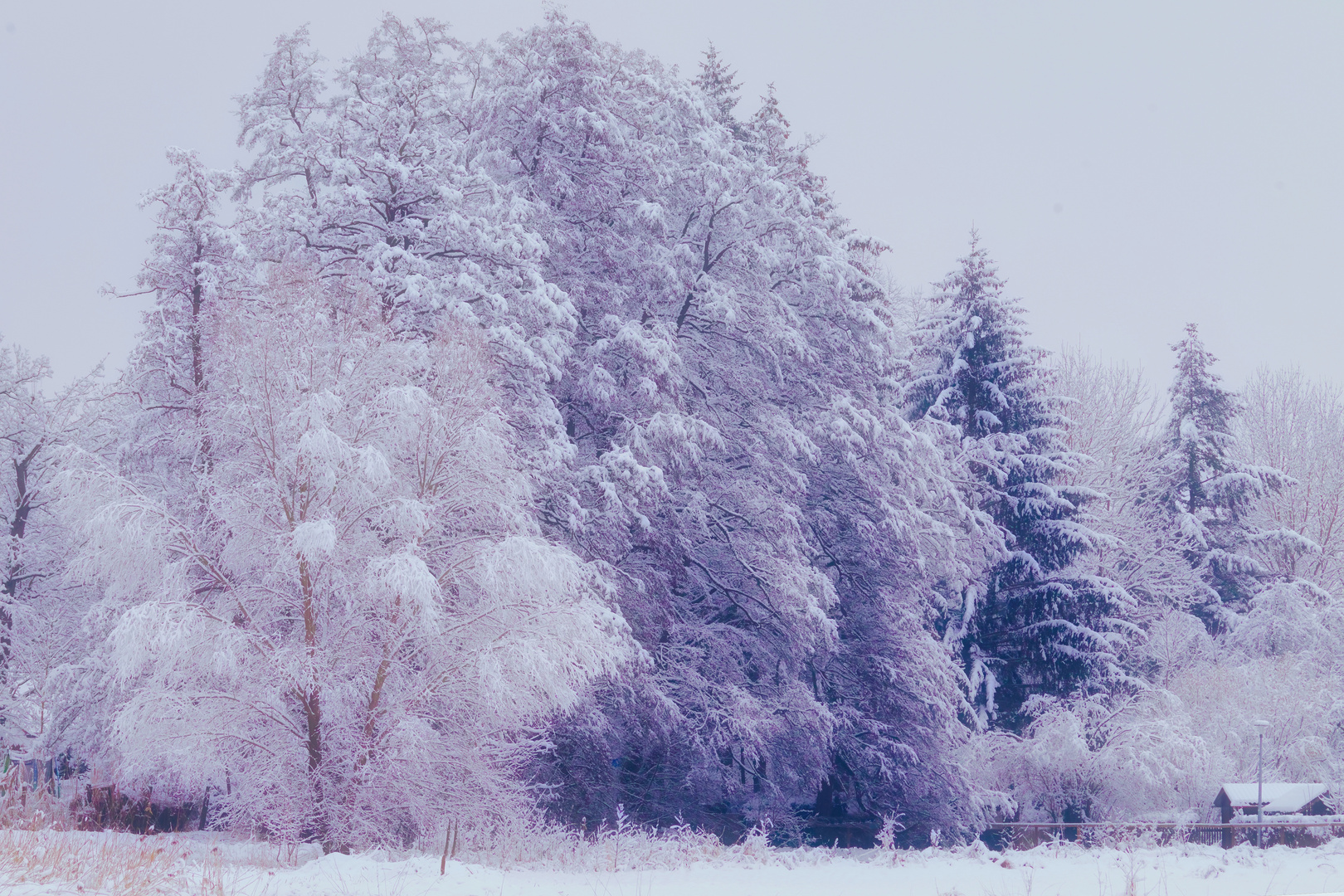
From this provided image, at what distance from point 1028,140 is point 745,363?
792cm

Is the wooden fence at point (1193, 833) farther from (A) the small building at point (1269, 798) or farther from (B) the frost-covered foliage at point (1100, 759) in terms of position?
(B) the frost-covered foliage at point (1100, 759)

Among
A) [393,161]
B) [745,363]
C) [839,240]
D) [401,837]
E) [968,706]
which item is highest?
[839,240]

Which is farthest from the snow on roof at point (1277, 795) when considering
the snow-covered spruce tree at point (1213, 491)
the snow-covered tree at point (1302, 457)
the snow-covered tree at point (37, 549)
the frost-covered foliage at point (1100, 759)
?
the snow-covered tree at point (37, 549)

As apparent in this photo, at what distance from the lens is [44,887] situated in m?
→ 7.81

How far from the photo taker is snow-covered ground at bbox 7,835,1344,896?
29.0 feet

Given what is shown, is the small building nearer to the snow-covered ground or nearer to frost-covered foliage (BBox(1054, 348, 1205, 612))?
the snow-covered ground

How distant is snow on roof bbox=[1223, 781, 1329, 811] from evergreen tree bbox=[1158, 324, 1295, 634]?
337 inches

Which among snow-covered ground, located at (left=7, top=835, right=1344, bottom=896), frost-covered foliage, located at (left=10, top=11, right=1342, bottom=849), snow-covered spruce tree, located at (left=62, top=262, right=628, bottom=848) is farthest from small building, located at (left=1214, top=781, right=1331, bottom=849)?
snow-covered spruce tree, located at (left=62, top=262, right=628, bottom=848)

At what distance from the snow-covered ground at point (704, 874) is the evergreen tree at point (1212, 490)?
44.1ft

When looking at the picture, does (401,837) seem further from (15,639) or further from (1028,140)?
(1028,140)

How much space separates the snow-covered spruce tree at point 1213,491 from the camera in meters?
26.5

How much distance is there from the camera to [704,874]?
11859mm

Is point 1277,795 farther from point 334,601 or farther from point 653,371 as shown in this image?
point 334,601

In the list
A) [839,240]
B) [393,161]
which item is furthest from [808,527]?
[393,161]
